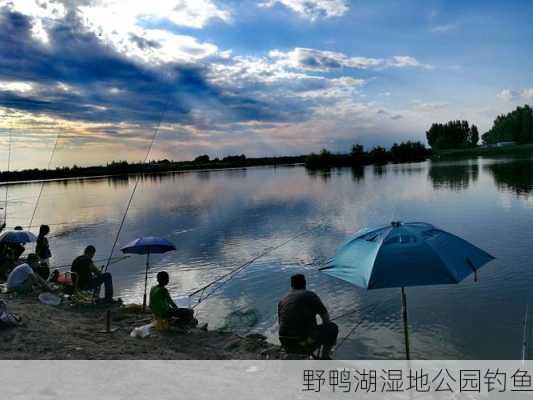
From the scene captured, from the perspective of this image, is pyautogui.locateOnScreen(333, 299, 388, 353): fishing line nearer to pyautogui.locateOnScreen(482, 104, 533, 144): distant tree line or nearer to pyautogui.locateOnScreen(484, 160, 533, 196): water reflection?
pyautogui.locateOnScreen(484, 160, 533, 196): water reflection

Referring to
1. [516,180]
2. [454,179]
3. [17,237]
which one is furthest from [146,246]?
[454,179]

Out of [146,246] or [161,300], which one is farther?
[146,246]

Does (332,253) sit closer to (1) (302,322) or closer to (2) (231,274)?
(2) (231,274)

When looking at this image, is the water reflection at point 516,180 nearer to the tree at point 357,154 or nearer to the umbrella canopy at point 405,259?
the umbrella canopy at point 405,259

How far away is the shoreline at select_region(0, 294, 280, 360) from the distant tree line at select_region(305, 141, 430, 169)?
162305 mm

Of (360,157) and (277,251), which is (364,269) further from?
(360,157)

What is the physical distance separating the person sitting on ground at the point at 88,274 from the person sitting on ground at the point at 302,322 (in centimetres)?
730

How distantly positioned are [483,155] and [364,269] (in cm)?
21032

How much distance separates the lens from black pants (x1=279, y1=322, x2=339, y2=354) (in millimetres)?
8156

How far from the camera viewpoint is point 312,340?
818cm

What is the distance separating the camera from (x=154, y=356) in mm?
8383

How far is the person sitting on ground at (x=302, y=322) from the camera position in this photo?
7930mm

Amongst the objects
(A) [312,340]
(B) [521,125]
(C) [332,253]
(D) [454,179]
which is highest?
(B) [521,125]

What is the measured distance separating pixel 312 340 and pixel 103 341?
4439mm
